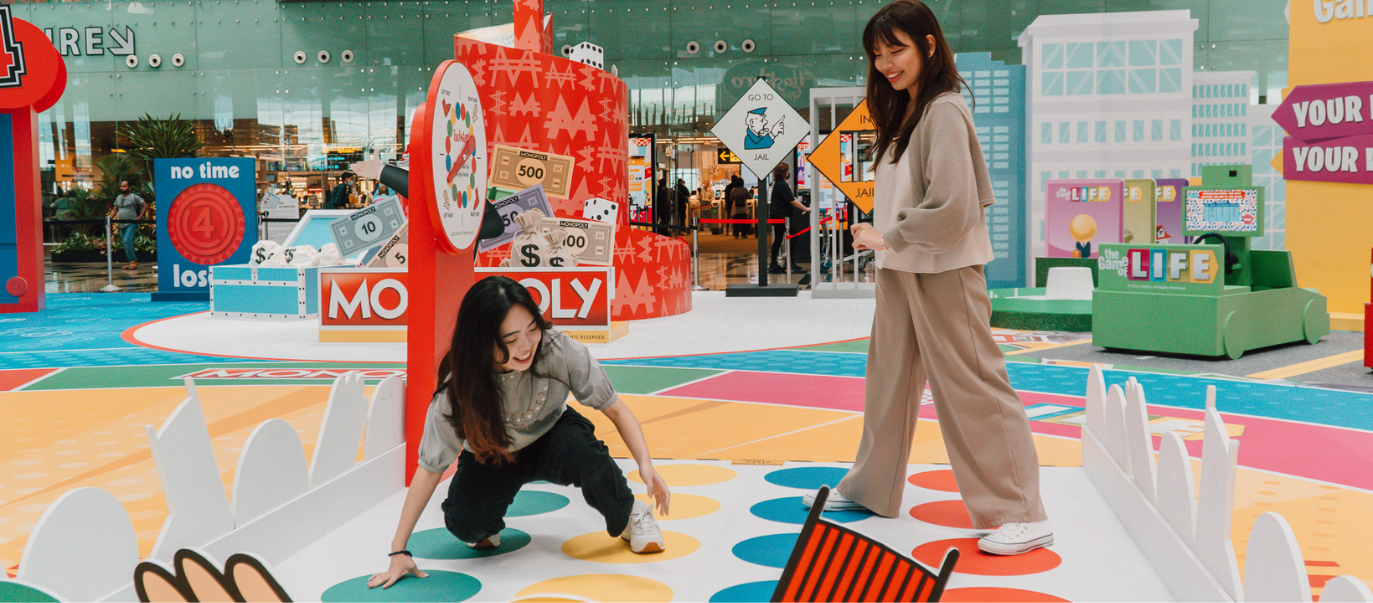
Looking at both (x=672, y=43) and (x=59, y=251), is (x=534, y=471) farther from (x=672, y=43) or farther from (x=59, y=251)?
(x=59, y=251)

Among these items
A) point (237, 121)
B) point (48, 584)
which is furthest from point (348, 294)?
point (237, 121)

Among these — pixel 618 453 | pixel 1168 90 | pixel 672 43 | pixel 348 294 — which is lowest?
pixel 618 453

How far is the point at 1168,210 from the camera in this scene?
1025 cm

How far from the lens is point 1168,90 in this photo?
1089cm

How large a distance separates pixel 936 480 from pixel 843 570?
188 centimetres

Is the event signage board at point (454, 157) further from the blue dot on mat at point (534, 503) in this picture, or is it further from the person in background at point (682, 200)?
the person in background at point (682, 200)

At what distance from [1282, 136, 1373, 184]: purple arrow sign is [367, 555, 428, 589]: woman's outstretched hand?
296 inches

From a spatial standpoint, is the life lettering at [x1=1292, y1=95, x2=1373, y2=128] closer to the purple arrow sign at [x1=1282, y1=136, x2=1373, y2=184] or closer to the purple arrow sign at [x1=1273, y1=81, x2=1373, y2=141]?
the purple arrow sign at [x1=1273, y1=81, x2=1373, y2=141]

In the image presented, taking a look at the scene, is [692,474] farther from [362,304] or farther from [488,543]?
[362,304]

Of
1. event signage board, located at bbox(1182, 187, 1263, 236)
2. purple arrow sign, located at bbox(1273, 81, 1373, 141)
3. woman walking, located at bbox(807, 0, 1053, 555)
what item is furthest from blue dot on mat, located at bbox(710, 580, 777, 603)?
purple arrow sign, located at bbox(1273, 81, 1373, 141)

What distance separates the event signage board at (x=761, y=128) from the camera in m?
10.6

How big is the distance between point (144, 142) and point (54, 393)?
45.6 ft

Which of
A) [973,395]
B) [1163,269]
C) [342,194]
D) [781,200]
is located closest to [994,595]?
[973,395]

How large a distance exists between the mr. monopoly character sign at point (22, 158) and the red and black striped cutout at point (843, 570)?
10.4 meters
